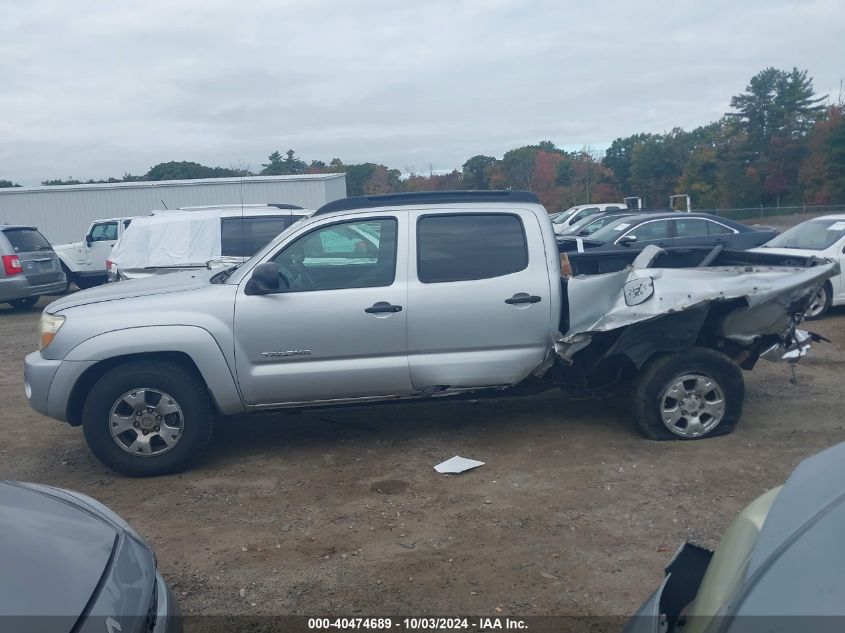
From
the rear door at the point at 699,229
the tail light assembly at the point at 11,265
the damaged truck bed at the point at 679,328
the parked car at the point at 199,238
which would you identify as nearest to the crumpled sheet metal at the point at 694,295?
the damaged truck bed at the point at 679,328

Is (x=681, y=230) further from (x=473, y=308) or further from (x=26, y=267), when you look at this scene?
(x=26, y=267)

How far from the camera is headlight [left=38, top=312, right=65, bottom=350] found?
5754 millimetres

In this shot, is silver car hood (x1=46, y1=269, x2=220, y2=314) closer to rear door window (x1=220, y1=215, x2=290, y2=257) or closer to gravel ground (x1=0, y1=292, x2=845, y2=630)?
gravel ground (x1=0, y1=292, x2=845, y2=630)

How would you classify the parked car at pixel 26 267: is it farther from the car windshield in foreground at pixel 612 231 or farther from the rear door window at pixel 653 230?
the rear door window at pixel 653 230

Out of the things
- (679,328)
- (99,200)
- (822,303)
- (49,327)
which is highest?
(99,200)

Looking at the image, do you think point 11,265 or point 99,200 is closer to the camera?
point 11,265

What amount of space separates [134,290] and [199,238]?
7057mm

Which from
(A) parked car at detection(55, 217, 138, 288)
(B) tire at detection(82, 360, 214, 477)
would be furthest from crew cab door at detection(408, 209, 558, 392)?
(A) parked car at detection(55, 217, 138, 288)

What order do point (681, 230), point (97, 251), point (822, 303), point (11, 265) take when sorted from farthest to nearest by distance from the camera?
point (97, 251), point (681, 230), point (11, 265), point (822, 303)

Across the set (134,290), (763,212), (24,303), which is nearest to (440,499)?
(134,290)

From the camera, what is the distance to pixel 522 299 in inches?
235

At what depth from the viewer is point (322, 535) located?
4742 millimetres

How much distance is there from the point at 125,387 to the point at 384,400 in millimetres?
1900

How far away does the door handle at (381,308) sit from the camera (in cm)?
582
